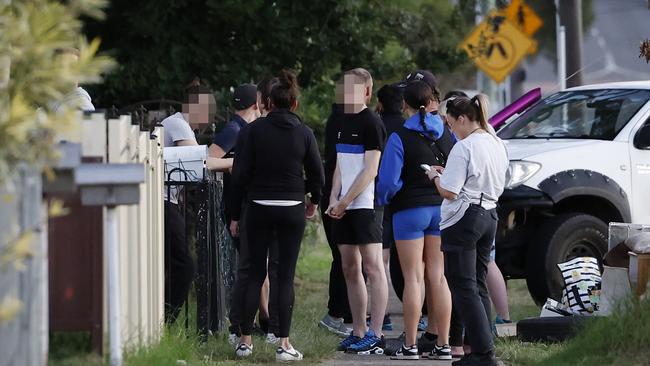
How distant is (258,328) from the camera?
10.1m

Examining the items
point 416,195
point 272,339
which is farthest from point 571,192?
point 272,339

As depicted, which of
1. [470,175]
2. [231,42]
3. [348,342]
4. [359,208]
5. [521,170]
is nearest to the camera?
[470,175]

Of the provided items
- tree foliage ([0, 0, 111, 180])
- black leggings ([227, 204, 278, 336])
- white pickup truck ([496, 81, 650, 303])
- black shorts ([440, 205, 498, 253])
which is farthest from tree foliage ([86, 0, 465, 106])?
tree foliage ([0, 0, 111, 180])

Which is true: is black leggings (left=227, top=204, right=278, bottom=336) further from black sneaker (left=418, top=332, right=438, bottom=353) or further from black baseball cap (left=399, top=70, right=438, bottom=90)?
→ black baseball cap (left=399, top=70, right=438, bottom=90)

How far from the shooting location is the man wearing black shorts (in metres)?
9.04

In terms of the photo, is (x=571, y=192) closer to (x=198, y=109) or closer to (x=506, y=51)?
(x=198, y=109)

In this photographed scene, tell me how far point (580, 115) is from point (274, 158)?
179 inches

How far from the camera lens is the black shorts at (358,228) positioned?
360 inches

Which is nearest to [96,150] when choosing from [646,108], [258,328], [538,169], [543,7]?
[258,328]

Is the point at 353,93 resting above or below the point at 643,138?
above

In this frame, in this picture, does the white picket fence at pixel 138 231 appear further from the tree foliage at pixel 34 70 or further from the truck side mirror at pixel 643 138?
the truck side mirror at pixel 643 138

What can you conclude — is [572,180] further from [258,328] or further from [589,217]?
[258,328]

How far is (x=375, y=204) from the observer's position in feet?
30.8

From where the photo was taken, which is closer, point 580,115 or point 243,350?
point 243,350
